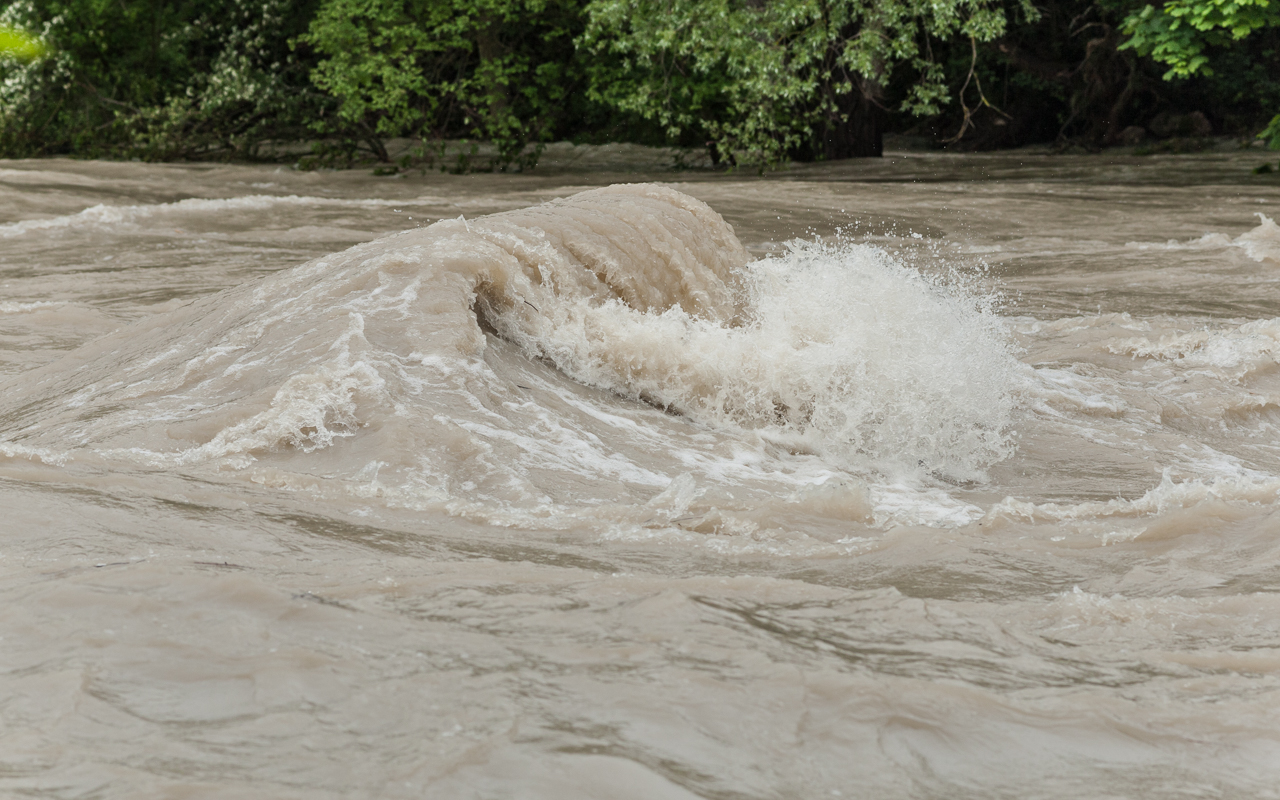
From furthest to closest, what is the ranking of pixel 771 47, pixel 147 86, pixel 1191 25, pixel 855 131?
pixel 147 86 → pixel 855 131 → pixel 771 47 → pixel 1191 25

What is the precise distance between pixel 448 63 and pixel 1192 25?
12298 mm

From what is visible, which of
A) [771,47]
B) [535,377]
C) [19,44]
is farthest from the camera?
[771,47]

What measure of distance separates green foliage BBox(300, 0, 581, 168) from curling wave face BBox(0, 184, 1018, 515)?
13.5 meters

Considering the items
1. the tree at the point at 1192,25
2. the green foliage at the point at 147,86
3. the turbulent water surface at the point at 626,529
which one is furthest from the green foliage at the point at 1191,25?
the green foliage at the point at 147,86

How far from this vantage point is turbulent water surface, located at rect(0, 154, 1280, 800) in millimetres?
2318

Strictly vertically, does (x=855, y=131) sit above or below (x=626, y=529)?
above

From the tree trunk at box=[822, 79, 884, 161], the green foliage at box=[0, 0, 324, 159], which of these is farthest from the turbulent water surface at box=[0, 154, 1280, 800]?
the green foliage at box=[0, 0, 324, 159]

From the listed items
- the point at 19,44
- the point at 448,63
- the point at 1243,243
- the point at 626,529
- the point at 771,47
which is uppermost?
the point at 448,63

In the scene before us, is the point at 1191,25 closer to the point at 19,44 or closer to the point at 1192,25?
the point at 1192,25

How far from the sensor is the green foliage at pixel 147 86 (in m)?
20.7

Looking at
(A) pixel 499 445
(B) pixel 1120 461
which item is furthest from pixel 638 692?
(B) pixel 1120 461

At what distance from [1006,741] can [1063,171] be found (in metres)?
19.0

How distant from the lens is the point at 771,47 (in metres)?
16.5

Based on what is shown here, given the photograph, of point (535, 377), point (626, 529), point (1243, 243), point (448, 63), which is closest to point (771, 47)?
point (1243, 243)
